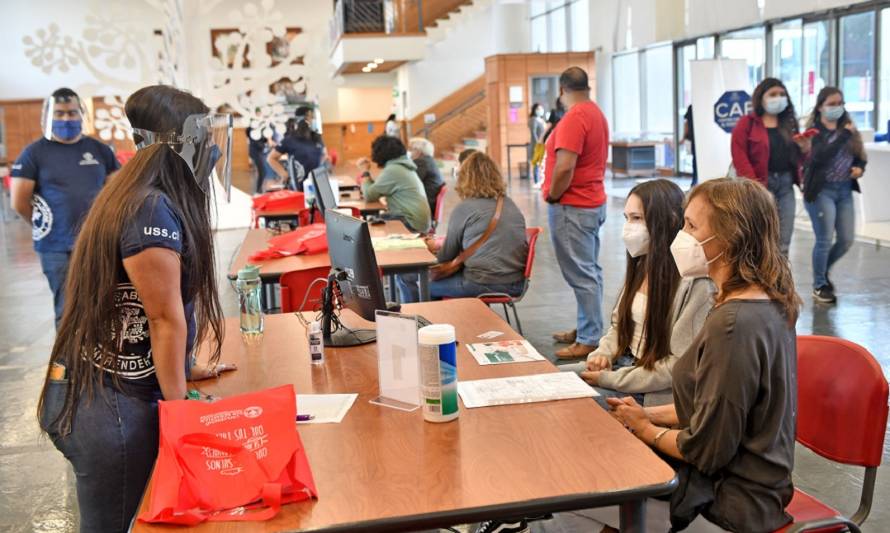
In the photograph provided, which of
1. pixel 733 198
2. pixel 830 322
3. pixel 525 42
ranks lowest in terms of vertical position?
pixel 830 322

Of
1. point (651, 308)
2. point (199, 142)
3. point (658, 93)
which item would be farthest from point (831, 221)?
point (658, 93)

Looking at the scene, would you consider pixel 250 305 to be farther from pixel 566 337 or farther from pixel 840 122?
pixel 840 122

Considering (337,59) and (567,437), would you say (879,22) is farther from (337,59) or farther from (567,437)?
(337,59)

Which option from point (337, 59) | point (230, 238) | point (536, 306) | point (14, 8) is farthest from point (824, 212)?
point (14, 8)

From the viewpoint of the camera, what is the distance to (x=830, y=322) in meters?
5.67

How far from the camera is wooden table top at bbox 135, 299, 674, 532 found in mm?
1629

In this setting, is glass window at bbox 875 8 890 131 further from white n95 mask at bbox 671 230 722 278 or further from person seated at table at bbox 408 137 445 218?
white n95 mask at bbox 671 230 722 278

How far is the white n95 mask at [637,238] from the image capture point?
9.29ft

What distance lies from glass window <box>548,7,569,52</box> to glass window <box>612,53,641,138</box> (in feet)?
8.12

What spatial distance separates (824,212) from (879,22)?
18.1ft

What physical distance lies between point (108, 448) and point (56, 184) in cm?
331

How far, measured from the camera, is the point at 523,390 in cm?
225

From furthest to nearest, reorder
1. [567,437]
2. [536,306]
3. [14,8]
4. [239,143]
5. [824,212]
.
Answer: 1. [239,143]
2. [14,8]
3. [536,306]
4. [824,212]
5. [567,437]

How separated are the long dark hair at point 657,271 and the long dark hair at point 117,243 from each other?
1344 millimetres
